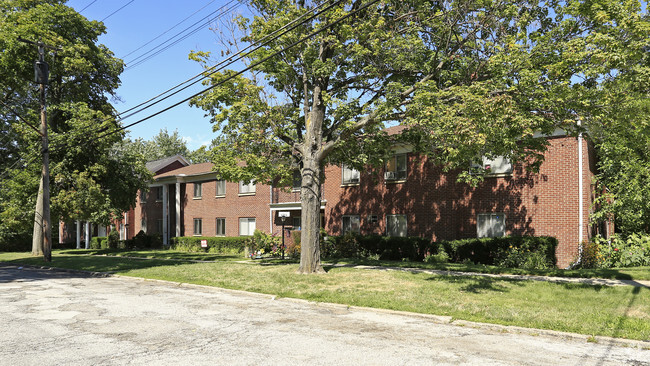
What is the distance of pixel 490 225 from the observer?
20766 millimetres

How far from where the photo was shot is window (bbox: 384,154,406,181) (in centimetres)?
2402

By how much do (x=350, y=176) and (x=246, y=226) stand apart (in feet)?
33.3

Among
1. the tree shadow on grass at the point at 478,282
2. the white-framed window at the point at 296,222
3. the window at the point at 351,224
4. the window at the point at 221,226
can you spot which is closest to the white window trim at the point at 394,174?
→ the window at the point at 351,224

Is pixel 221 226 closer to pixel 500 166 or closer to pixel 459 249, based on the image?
pixel 459 249

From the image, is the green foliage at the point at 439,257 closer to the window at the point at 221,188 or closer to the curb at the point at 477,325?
the curb at the point at 477,325

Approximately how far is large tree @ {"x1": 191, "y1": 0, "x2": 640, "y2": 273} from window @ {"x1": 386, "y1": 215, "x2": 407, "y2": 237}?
723 cm

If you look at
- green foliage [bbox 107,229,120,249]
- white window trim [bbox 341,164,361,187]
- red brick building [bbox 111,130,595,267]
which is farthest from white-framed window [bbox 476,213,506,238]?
green foliage [bbox 107,229,120,249]

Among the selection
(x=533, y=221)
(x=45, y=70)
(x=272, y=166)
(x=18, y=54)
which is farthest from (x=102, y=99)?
(x=533, y=221)

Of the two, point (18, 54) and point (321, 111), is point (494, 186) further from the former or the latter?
point (18, 54)

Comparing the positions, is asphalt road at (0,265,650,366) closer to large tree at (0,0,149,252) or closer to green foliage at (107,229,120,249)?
large tree at (0,0,149,252)

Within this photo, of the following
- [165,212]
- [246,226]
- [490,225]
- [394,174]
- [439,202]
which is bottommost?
[246,226]

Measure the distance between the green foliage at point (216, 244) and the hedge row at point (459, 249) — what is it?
6.90 metres

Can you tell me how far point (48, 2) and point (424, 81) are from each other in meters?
27.1

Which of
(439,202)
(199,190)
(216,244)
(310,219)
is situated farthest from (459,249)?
(199,190)
